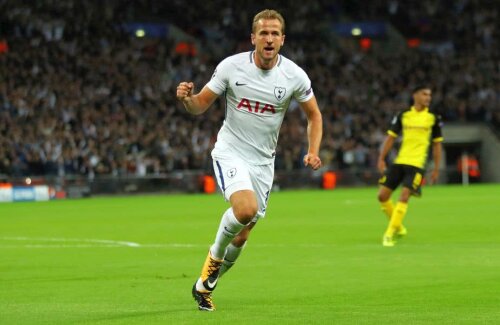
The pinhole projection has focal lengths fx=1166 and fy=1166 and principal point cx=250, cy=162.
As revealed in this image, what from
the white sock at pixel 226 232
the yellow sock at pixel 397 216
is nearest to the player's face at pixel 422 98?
the yellow sock at pixel 397 216

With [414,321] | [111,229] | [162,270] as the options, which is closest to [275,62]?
[414,321]

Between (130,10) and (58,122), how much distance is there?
13143 millimetres

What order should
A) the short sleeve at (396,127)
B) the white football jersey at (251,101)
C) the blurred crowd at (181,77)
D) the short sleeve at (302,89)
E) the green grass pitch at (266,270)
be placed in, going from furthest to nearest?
1. the blurred crowd at (181,77)
2. the short sleeve at (396,127)
3. the short sleeve at (302,89)
4. the white football jersey at (251,101)
5. the green grass pitch at (266,270)

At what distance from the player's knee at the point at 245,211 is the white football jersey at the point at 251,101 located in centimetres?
67

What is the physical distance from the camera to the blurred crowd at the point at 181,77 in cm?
4125

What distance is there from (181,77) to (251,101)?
38319mm

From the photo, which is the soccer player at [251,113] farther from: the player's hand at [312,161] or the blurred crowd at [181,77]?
the blurred crowd at [181,77]

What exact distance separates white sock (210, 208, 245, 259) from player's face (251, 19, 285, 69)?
1.45 metres

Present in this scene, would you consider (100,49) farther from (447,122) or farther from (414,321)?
(414,321)

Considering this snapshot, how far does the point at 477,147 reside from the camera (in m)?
53.7

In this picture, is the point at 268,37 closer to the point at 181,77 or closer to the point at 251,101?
the point at 251,101

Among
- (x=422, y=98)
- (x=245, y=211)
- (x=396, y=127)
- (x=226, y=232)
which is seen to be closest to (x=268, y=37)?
(x=245, y=211)

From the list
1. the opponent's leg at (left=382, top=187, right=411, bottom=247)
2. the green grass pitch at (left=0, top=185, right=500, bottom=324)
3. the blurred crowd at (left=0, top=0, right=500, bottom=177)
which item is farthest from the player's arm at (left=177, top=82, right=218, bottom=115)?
the blurred crowd at (left=0, top=0, right=500, bottom=177)

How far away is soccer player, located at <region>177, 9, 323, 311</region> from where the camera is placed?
10.4 m
